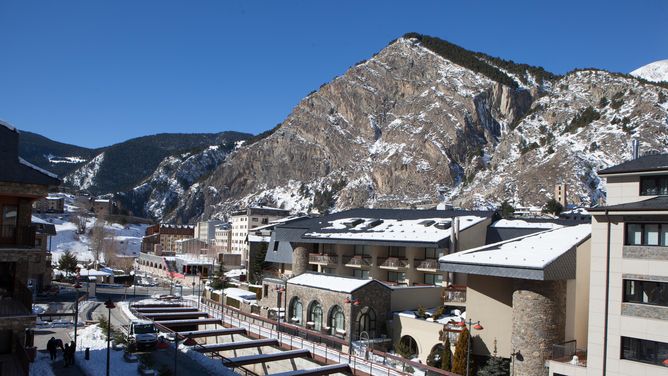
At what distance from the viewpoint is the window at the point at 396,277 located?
45059 millimetres

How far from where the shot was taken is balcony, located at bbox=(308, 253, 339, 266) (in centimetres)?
4919

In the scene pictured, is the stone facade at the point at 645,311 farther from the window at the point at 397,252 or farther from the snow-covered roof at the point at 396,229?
the window at the point at 397,252

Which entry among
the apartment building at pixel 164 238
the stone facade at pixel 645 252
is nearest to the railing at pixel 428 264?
the stone facade at pixel 645 252

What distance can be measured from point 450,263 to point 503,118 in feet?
587

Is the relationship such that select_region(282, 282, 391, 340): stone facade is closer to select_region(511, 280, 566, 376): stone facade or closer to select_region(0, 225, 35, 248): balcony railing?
select_region(511, 280, 566, 376): stone facade

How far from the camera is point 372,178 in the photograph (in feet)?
635

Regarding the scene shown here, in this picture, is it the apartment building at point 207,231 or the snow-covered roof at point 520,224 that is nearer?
the snow-covered roof at point 520,224

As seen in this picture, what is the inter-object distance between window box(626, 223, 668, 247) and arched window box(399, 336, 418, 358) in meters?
14.2

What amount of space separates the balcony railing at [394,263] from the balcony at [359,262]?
68.3 inches

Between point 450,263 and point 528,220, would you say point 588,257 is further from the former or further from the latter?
point 528,220

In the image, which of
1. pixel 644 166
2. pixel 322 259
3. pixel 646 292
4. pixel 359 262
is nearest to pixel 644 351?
pixel 646 292

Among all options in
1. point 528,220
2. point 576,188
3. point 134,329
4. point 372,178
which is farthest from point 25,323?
point 372,178

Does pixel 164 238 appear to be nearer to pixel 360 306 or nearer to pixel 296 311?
pixel 296 311

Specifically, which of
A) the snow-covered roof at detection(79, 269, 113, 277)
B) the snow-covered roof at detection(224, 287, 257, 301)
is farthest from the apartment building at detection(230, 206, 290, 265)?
the snow-covered roof at detection(224, 287, 257, 301)
